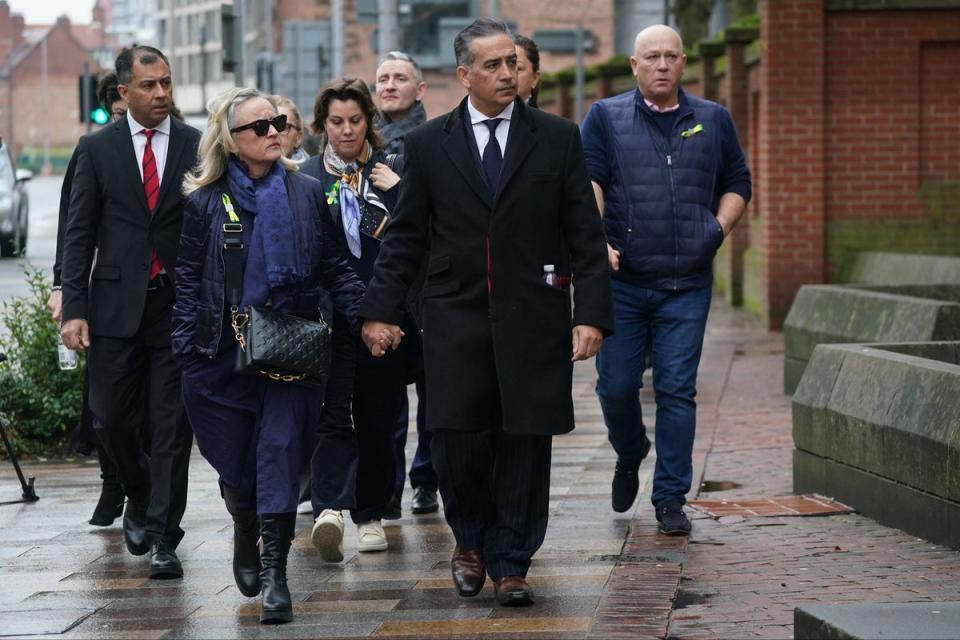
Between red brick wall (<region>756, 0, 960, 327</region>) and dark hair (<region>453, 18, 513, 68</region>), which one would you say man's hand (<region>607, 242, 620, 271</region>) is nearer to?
dark hair (<region>453, 18, 513, 68</region>)

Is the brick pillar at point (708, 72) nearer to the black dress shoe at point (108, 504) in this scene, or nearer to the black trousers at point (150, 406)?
the black dress shoe at point (108, 504)

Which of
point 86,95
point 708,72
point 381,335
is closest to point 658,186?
point 381,335

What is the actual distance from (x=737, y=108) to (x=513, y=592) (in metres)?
15.5

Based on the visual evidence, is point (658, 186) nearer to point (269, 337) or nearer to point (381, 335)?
Result: point (381, 335)

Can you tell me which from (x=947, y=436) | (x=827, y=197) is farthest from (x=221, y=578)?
(x=827, y=197)

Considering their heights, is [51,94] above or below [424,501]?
above

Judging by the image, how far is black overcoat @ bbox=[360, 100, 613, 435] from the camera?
6387 millimetres

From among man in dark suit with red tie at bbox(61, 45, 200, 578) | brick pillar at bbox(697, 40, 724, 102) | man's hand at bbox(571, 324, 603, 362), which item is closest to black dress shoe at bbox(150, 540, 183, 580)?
man in dark suit with red tie at bbox(61, 45, 200, 578)

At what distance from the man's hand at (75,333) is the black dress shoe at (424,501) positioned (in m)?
1.77

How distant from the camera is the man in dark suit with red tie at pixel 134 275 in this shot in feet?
23.9

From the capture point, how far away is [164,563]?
6.98 meters

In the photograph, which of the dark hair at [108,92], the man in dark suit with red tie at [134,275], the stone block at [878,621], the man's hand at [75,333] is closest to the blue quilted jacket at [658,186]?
the man in dark suit with red tie at [134,275]

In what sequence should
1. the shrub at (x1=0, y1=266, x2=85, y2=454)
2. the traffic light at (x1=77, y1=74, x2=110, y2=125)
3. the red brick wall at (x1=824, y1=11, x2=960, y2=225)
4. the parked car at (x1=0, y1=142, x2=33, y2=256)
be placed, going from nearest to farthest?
the shrub at (x1=0, y1=266, x2=85, y2=454), the red brick wall at (x1=824, y1=11, x2=960, y2=225), the traffic light at (x1=77, y1=74, x2=110, y2=125), the parked car at (x1=0, y1=142, x2=33, y2=256)

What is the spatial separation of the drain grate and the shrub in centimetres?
389
